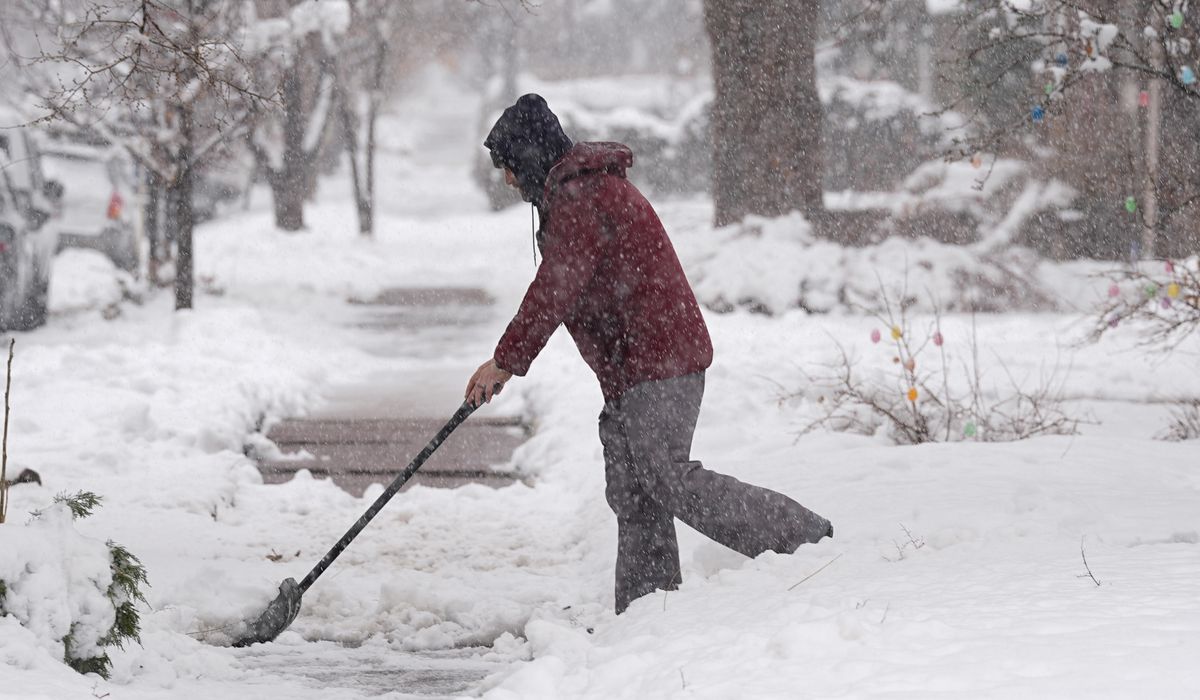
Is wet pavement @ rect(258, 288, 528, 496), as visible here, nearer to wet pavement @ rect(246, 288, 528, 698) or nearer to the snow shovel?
wet pavement @ rect(246, 288, 528, 698)

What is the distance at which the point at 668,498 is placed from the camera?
13.1 feet

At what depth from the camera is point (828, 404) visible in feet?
24.8

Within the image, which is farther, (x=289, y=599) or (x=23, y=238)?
(x=23, y=238)

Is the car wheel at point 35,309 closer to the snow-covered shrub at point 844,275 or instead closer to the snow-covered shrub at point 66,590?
the snow-covered shrub at point 844,275

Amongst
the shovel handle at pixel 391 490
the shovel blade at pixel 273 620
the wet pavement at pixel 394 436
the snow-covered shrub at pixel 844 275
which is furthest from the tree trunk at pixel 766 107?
the shovel blade at pixel 273 620

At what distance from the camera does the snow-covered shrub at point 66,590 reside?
3125 millimetres

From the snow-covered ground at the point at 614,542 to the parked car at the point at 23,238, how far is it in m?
0.52

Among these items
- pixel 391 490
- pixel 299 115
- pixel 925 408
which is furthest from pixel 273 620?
pixel 299 115

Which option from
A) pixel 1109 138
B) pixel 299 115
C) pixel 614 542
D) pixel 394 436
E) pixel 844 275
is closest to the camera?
pixel 614 542

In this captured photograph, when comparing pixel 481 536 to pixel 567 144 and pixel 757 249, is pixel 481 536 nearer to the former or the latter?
pixel 567 144

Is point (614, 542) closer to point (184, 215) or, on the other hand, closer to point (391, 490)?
point (391, 490)

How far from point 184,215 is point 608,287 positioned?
8.89 meters

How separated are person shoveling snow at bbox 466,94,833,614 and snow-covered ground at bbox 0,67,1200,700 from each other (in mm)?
227

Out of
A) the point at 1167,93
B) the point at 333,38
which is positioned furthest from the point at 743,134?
the point at 333,38
